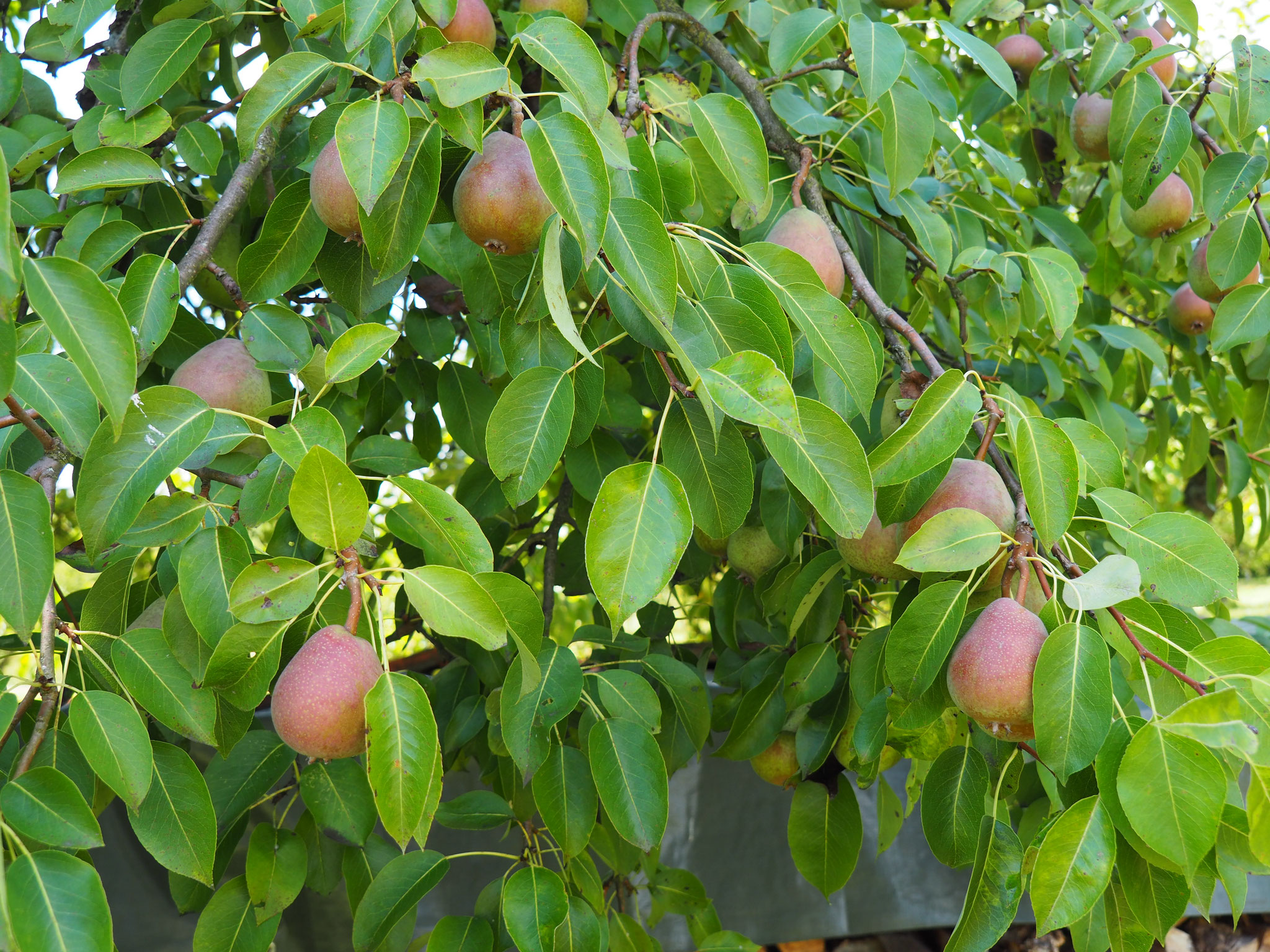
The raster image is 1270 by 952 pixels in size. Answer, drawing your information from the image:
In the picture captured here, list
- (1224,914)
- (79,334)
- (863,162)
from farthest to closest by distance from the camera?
(1224,914) < (863,162) < (79,334)

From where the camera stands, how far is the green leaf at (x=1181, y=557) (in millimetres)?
890

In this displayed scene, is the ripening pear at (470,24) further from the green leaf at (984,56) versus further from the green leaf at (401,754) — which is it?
the green leaf at (401,754)

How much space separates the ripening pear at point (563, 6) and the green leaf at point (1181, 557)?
998 millimetres

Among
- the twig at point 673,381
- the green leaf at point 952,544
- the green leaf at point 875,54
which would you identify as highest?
the green leaf at point 875,54

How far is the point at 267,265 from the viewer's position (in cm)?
109

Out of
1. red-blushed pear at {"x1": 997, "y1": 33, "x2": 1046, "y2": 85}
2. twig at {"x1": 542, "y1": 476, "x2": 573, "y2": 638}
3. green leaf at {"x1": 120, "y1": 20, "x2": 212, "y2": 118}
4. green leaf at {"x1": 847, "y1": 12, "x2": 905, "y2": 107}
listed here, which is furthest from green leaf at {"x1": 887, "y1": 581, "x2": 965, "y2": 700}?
red-blushed pear at {"x1": 997, "y1": 33, "x2": 1046, "y2": 85}

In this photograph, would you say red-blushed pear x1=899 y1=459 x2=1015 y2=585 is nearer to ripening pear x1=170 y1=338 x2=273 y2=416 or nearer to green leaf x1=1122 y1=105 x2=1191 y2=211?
green leaf x1=1122 y1=105 x2=1191 y2=211

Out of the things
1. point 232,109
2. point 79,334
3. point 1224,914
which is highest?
point 79,334

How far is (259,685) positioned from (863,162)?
1.06 metres

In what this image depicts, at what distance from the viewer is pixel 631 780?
1074 millimetres

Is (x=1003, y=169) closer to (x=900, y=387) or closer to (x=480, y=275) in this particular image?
(x=900, y=387)

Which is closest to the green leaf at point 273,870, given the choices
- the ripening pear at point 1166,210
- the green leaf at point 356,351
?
the green leaf at point 356,351

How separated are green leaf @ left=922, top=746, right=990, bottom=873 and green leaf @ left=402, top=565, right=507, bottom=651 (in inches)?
20.4

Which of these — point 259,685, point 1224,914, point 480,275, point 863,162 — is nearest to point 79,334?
point 259,685
